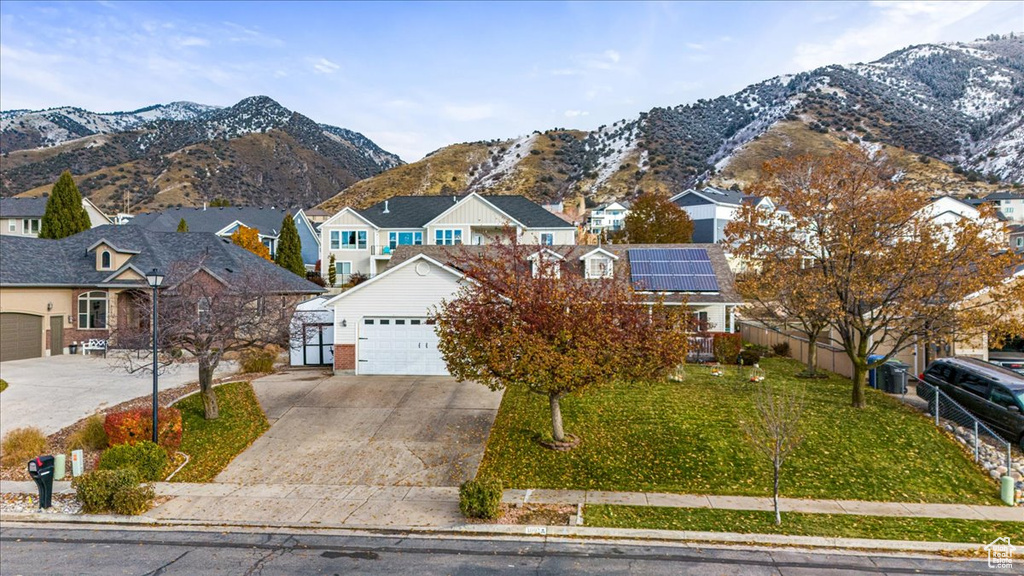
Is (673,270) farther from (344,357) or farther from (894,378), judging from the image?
(344,357)

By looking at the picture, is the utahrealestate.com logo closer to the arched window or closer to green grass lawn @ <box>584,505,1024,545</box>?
green grass lawn @ <box>584,505,1024,545</box>

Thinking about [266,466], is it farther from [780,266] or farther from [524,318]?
[780,266]

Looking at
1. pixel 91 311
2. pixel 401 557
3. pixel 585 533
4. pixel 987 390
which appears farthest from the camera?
pixel 91 311

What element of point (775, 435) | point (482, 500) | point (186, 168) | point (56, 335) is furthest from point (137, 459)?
point (186, 168)

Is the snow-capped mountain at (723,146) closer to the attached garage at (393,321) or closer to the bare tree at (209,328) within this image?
the attached garage at (393,321)

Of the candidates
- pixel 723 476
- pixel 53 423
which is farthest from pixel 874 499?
pixel 53 423

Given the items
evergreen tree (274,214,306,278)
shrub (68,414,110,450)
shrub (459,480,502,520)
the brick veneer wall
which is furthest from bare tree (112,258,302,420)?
evergreen tree (274,214,306,278)
